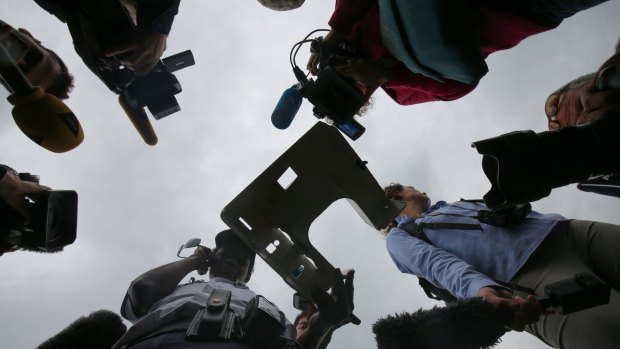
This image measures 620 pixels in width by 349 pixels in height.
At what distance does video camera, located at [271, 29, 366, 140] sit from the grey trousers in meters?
1.25

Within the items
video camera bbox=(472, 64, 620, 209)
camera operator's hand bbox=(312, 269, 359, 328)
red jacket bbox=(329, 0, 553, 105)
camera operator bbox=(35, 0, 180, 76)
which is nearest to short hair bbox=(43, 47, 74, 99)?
camera operator bbox=(35, 0, 180, 76)

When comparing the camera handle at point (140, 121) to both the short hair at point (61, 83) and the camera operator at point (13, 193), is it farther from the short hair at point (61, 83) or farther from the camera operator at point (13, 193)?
the short hair at point (61, 83)

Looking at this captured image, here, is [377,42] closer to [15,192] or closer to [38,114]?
[38,114]

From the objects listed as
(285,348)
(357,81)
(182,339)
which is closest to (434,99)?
(357,81)

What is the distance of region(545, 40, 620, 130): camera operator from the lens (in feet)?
4.62

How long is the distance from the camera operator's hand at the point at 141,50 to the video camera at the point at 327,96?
79 cm

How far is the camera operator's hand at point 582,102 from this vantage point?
4.66 feet

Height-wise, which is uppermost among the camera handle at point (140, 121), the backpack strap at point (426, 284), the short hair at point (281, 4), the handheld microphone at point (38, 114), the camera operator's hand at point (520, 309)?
the short hair at point (281, 4)

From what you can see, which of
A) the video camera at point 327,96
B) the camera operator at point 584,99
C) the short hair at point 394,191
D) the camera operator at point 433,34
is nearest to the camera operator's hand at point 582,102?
the camera operator at point 584,99

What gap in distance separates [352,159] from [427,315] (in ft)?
3.00

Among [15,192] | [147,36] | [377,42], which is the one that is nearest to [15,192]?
[15,192]

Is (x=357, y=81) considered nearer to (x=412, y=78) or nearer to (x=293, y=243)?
(x=412, y=78)

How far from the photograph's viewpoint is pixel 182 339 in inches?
59.4

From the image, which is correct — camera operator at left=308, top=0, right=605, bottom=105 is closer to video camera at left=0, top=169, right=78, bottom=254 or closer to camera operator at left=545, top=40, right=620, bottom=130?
camera operator at left=545, top=40, right=620, bottom=130
